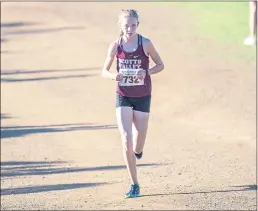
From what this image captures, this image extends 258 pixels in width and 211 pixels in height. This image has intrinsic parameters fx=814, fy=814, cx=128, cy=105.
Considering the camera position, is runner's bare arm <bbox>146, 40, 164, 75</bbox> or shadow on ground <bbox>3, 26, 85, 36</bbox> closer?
runner's bare arm <bbox>146, 40, 164, 75</bbox>

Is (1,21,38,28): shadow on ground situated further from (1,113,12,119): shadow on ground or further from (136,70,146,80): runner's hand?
(136,70,146,80): runner's hand

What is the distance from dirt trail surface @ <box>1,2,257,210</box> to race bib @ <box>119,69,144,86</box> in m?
1.31

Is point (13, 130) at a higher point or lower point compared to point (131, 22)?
lower

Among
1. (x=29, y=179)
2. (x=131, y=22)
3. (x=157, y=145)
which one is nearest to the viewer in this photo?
(x=131, y=22)

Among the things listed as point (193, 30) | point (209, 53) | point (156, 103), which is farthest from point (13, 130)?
point (193, 30)

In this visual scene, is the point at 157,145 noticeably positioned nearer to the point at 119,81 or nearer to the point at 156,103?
the point at 156,103

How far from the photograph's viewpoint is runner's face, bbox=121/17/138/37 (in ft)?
27.1

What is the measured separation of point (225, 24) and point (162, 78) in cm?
573

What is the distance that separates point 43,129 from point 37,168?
116 inches

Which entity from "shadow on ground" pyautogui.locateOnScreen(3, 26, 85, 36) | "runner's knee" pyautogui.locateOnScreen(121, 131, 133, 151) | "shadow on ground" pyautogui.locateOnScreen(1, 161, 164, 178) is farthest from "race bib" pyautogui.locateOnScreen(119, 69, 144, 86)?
"shadow on ground" pyautogui.locateOnScreen(3, 26, 85, 36)

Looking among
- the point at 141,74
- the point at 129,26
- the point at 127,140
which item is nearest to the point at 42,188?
the point at 127,140

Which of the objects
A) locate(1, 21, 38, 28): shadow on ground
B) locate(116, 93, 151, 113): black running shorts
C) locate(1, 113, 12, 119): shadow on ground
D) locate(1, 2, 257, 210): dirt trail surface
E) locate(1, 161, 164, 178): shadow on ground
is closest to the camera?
locate(116, 93, 151, 113): black running shorts

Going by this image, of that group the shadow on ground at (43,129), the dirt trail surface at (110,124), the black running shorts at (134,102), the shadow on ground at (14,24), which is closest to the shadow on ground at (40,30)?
the dirt trail surface at (110,124)

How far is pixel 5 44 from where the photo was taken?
2459cm
